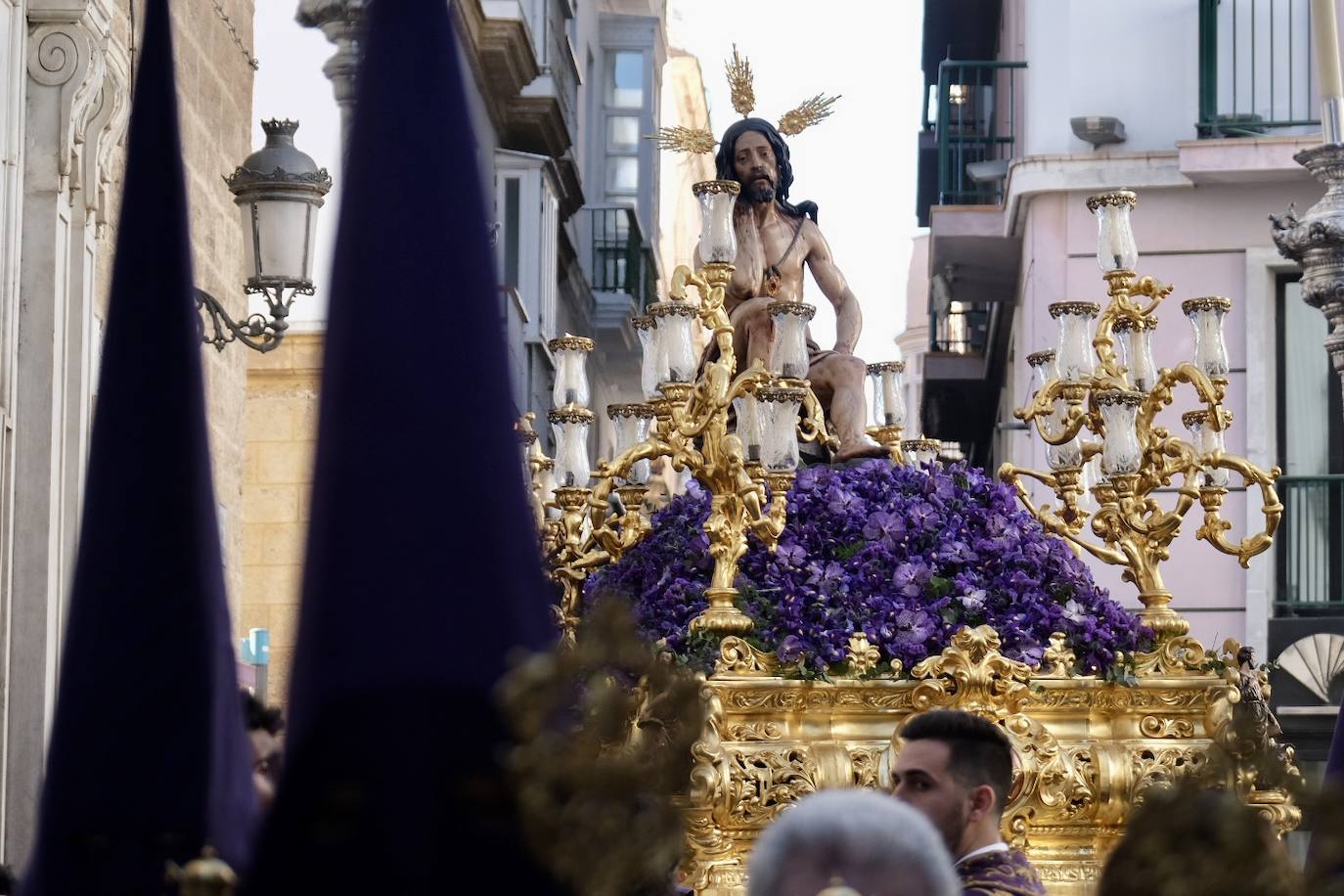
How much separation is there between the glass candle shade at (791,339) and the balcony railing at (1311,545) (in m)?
8.46

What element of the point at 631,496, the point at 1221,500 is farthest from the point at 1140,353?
the point at 631,496

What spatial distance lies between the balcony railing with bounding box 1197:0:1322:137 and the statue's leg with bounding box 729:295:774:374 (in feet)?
26.1

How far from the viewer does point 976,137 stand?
1925 centimetres

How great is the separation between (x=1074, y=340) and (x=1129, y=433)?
0.46m

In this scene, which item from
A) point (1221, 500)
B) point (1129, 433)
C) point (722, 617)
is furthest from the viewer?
point (1221, 500)

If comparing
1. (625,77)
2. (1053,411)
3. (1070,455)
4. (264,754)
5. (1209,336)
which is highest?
(625,77)

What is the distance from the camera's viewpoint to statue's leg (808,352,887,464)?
810 centimetres

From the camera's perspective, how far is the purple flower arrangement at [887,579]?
6.62 metres

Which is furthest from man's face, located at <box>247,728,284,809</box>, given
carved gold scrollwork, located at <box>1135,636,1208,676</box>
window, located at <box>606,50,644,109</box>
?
window, located at <box>606,50,644,109</box>

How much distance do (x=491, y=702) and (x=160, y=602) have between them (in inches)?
20.7

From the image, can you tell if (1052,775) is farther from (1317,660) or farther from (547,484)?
(1317,660)

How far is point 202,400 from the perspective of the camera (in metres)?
2.95

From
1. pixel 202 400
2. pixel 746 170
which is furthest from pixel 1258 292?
pixel 202 400

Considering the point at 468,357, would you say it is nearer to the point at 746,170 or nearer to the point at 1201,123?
the point at 746,170
